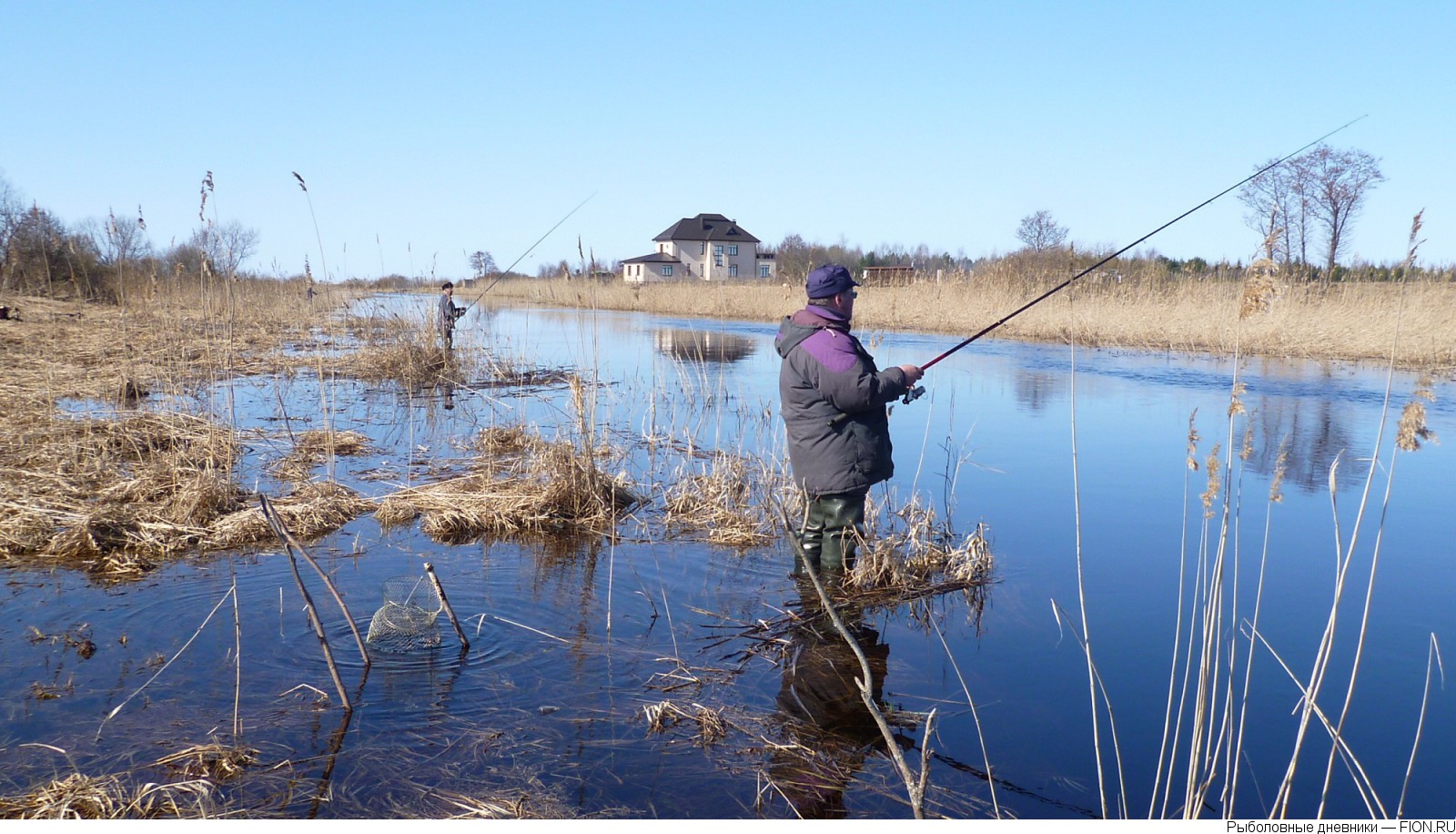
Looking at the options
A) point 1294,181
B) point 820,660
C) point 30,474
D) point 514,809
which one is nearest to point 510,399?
point 30,474

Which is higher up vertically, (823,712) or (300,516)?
(300,516)

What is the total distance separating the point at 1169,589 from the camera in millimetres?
5188

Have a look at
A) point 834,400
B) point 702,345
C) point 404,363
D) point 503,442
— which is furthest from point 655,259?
point 834,400

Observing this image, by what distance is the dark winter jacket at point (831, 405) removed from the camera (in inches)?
171

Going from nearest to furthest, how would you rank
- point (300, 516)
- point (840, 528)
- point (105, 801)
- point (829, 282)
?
point (105, 801)
point (829, 282)
point (840, 528)
point (300, 516)

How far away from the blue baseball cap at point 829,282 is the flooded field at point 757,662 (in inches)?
50.5

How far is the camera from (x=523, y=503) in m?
6.16

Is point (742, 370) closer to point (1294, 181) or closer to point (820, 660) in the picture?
point (820, 660)

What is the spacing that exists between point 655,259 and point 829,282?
2987 inches

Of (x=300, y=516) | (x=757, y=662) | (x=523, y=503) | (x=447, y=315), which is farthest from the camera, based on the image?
(x=447, y=315)

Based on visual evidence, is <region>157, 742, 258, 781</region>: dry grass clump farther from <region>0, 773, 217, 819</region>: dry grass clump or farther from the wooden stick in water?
the wooden stick in water

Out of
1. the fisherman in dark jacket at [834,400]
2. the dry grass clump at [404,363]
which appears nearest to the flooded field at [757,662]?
the fisherman in dark jacket at [834,400]

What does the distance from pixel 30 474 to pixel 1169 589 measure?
23.7ft
